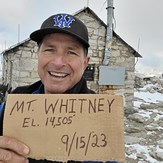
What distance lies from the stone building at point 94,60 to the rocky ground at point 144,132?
0.93 metres

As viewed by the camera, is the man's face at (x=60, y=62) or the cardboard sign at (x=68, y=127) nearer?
the cardboard sign at (x=68, y=127)

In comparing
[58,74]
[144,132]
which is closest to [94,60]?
[144,132]

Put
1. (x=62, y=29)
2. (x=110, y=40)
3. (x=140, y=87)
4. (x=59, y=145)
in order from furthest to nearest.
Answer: (x=140, y=87), (x=110, y=40), (x=62, y=29), (x=59, y=145)

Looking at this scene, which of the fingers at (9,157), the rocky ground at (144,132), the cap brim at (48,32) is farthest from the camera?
the rocky ground at (144,132)

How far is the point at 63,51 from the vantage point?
1.51 metres

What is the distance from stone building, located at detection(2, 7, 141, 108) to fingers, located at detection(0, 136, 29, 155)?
6.80m

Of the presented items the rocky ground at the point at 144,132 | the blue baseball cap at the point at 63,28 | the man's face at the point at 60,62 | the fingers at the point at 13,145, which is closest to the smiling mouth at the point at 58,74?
the man's face at the point at 60,62

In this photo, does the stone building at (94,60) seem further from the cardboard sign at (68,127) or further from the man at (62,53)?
the cardboard sign at (68,127)

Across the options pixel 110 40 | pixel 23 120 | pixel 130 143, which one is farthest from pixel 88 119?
pixel 110 40

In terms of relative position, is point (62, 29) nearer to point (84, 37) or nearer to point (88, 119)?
point (84, 37)

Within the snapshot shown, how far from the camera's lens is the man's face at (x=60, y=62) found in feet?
4.96

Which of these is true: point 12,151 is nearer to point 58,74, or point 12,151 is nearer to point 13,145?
point 13,145

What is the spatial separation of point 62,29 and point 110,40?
7168mm

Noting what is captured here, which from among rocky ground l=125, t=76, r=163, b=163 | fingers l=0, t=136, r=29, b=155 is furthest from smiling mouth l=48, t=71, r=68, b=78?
rocky ground l=125, t=76, r=163, b=163
